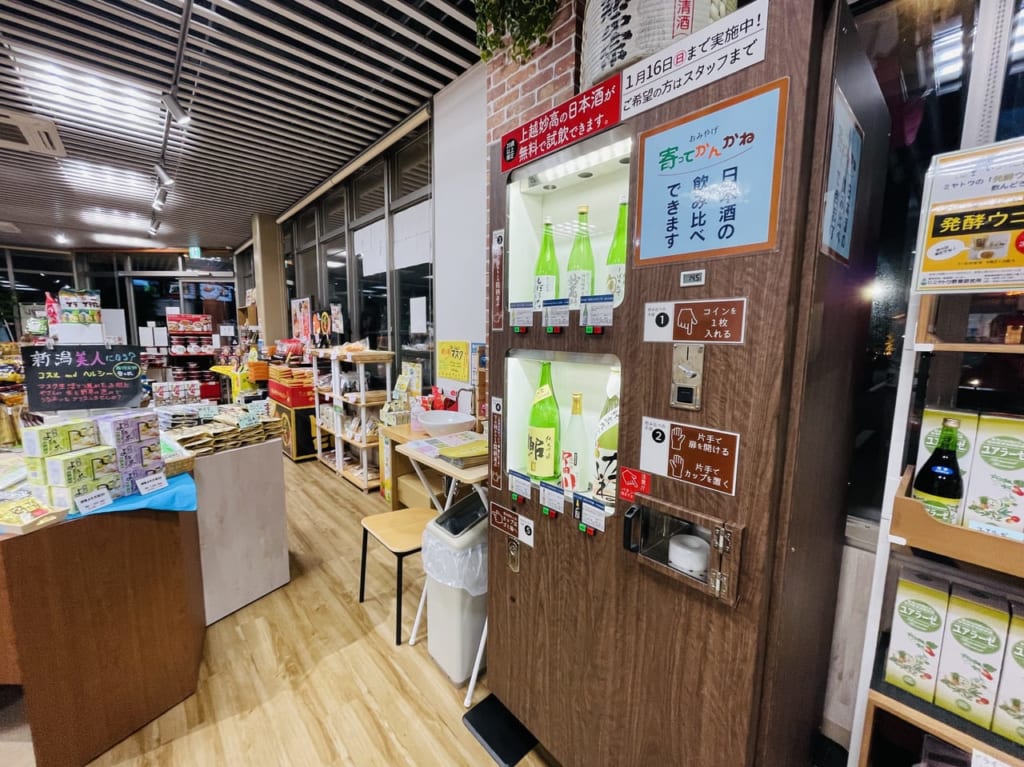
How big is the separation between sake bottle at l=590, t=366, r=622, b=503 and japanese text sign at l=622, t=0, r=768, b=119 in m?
0.71

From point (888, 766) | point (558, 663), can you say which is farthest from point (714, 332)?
point (888, 766)

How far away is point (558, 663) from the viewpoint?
1.32 meters

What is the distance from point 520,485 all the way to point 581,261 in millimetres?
791

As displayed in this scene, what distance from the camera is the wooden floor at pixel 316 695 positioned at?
5.00 ft

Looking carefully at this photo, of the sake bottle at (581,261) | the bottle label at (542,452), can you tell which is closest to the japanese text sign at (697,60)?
the sake bottle at (581,261)


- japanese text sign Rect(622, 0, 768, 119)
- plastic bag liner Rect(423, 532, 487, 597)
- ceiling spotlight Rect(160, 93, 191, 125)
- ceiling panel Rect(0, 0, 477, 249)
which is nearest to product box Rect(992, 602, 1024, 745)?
japanese text sign Rect(622, 0, 768, 119)

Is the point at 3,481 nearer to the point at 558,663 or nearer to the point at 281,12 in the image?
the point at 558,663

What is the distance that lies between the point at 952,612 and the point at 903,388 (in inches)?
22.3

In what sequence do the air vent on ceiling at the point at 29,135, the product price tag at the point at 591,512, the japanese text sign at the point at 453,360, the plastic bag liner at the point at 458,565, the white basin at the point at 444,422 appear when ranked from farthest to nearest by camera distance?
the air vent on ceiling at the point at 29,135, the japanese text sign at the point at 453,360, the white basin at the point at 444,422, the plastic bag liner at the point at 458,565, the product price tag at the point at 591,512

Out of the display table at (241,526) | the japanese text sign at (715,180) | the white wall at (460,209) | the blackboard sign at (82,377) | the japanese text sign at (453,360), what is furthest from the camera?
the japanese text sign at (453,360)

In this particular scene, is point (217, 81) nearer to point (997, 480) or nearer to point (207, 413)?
point (207, 413)

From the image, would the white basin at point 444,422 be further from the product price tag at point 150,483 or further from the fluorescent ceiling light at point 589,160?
the fluorescent ceiling light at point 589,160

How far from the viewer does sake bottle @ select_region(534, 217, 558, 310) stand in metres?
1.36

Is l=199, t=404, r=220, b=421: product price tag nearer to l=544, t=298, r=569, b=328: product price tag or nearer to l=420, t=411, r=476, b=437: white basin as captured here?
l=420, t=411, r=476, b=437: white basin
